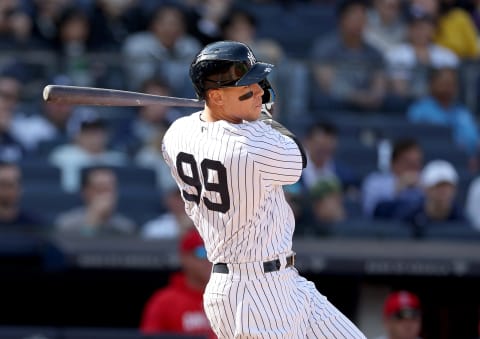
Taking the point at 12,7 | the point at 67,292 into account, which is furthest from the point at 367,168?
the point at 12,7

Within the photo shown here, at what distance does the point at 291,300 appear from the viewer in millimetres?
4141

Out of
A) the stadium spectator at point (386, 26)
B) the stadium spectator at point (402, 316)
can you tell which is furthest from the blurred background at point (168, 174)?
the stadium spectator at point (402, 316)

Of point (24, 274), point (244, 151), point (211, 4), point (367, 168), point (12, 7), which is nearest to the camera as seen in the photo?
point (244, 151)

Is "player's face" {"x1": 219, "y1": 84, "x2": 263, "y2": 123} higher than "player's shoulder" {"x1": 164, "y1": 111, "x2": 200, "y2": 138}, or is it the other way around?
"player's face" {"x1": 219, "y1": 84, "x2": 263, "y2": 123}

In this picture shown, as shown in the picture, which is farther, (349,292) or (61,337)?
(349,292)

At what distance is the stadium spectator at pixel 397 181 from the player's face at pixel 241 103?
3940 mm

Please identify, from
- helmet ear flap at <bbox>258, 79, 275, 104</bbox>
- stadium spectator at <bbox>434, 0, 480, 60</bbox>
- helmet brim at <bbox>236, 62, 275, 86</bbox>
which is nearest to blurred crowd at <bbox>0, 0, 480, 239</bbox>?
stadium spectator at <bbox>434, 0, 480, 60</bbox>

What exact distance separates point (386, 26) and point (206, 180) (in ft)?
20.8

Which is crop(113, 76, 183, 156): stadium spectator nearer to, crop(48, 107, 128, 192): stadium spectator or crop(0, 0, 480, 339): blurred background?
crop(0, 0, 480, 339): blurred background

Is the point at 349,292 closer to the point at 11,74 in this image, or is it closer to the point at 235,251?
the point at 11,74

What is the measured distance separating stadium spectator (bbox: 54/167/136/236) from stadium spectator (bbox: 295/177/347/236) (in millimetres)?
1099

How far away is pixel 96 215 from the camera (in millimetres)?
7410

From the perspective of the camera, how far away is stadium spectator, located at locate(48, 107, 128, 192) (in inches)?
315

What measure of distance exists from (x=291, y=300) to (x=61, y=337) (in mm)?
2882
